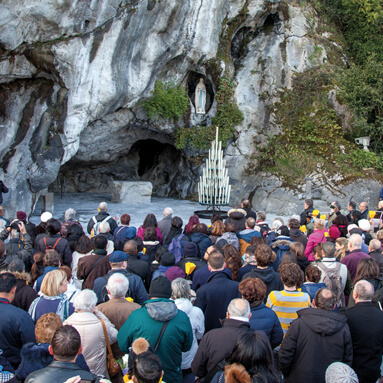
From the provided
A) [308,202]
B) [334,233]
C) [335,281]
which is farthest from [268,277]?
[308,202]

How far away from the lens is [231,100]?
1569 centimetres

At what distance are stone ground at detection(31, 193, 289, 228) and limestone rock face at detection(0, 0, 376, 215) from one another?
4.88 feet


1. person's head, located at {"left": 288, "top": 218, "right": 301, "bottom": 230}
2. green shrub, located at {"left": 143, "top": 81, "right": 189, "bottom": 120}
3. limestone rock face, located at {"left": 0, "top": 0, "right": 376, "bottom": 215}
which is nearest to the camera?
person's head, located at {"left": 288, "top": 218, "right": 301, "bottom": 230}

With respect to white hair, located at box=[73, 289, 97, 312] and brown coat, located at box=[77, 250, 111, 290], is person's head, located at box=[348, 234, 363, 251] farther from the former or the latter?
white hair, located at box=[73, 289, 97, 312]

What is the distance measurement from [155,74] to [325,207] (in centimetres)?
741

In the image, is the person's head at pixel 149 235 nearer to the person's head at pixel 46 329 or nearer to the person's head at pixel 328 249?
the person's head at pixel 328 249

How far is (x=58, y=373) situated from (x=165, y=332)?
2.74 feet

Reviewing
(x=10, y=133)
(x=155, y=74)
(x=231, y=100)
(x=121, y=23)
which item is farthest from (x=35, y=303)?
(x=231, y=100)

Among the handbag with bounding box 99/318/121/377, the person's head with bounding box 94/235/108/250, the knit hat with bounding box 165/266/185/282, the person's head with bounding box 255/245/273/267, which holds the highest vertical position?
the person's head with bounding box 255/245/273/267

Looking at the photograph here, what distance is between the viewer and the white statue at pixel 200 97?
632 inches

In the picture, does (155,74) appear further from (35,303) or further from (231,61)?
(35,303)

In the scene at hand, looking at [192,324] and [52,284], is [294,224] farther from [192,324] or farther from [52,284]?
[52,284]

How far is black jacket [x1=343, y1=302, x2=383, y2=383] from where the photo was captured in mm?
3221

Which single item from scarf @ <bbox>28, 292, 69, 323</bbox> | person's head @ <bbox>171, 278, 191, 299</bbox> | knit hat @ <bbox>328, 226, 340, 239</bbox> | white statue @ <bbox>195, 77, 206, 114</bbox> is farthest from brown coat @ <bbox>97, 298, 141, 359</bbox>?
white statue @ <bbox>195, 77, 206, 114</bbox>
